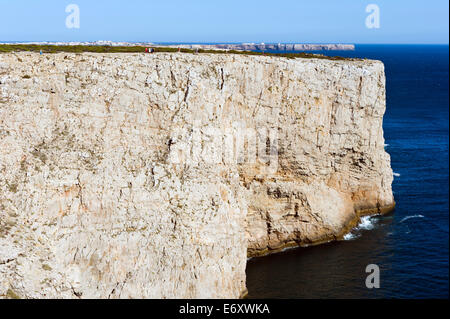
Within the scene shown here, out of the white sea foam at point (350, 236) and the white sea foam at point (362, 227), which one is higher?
the white sea foam at point (362, 227)

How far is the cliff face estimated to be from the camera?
3688 centimetres

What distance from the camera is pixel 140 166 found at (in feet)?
134

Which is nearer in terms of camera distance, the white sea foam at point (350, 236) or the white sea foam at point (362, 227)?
the white sea foam at point (350, 236)

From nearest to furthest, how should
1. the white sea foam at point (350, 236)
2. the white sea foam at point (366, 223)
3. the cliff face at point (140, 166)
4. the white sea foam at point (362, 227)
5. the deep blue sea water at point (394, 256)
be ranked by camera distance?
the cliff face at point (140, 166), the deep blue sea water at point (394, 256), the white sea foam at point (350, 236), the white sea foam at point (362, 227), the white sea foam at point (366, 223)

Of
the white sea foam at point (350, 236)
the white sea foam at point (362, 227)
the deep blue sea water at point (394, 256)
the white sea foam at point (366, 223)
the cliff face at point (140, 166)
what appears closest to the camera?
the cliff face at point (140, 166)

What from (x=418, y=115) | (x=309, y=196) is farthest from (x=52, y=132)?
(x=418, y=115)

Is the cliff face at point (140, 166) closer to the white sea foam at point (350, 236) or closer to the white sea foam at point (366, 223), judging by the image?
the white sea foam at point (350, 236)

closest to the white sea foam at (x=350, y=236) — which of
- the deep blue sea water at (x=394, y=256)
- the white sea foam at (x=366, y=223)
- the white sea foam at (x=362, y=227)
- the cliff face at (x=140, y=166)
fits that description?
the white sea foam at (x=362, y=227)

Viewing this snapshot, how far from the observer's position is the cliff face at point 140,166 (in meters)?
36.9

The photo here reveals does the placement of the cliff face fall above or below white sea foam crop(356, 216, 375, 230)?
above

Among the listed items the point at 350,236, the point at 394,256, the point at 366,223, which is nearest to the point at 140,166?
the point at 350,236

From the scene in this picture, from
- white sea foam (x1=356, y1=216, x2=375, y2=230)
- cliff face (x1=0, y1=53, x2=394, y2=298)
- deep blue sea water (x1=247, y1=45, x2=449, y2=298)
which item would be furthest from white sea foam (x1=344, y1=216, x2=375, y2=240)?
cliff face (x1=0, y1=53, x2=394, y2=298)

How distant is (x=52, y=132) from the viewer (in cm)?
3953

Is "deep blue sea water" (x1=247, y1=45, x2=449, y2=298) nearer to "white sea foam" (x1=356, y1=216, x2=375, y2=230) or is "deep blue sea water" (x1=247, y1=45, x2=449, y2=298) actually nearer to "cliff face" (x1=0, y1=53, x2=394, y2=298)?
"white sea foam" (x1=356, y1=216, x2=375, y2=230)
